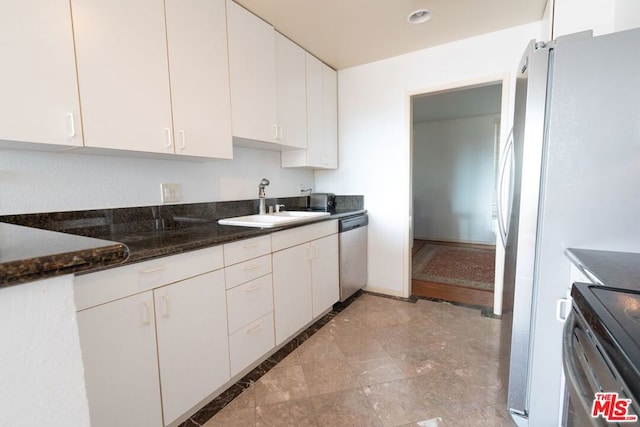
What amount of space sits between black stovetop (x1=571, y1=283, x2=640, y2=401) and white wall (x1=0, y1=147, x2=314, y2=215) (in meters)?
2.01

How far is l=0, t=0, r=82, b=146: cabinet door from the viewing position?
1.04m

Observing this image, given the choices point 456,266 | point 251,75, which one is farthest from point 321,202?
point 456,266

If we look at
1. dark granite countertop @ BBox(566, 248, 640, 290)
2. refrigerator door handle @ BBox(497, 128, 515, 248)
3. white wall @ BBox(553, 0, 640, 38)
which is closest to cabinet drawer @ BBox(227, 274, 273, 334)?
refrigerator door handle @ BBox(497, 128, 515, 248)

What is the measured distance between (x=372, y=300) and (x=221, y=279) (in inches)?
69.5

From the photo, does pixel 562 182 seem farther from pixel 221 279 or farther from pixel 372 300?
pixel 372 300

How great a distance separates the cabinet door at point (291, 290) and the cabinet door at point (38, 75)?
4.03 ft

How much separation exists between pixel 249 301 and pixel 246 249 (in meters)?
0.31

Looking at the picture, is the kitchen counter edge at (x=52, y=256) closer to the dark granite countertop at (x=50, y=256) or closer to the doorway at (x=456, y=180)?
the dark granite countertop at (x=50, y=256)

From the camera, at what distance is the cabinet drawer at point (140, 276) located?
1.02 meters

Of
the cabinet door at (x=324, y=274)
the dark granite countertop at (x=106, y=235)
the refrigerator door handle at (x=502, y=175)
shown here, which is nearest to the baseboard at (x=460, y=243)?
the dark granite countertop at (x=106, y=235)

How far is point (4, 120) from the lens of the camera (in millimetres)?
1044

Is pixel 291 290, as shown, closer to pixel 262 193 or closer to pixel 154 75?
pixel 262 193

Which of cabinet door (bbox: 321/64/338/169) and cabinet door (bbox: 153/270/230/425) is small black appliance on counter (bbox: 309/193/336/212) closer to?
cabinet door (bbox: 321/64/338/169)

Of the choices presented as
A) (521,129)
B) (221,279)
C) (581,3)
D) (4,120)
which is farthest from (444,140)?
(4,120)
